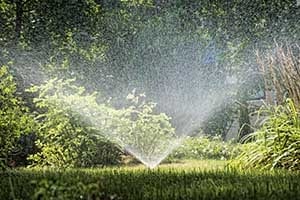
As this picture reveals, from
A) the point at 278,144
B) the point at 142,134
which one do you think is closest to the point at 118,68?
the point at 142,134

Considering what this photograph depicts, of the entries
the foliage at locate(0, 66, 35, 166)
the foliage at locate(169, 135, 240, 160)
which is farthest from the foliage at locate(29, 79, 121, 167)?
the foliage at locate(169, 135, 240, 160)

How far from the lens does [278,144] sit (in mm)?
5168


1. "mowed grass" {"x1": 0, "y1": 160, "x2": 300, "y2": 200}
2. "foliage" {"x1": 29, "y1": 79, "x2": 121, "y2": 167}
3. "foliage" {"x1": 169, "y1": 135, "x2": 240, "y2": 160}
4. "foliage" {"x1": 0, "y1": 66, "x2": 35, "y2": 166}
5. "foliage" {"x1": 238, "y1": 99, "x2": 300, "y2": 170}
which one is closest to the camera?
"mowed grass" {"x1": 0, "y1": 160, "x2": 300, "y2": 200}

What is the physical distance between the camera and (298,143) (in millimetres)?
4980

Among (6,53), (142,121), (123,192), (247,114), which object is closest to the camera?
(123,192)

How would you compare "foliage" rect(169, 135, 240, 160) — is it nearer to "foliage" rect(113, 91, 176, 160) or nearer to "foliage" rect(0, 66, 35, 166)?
"foliage" rect(113, 91, 176, 160)

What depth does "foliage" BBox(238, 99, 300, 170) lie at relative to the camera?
4953 millimetres

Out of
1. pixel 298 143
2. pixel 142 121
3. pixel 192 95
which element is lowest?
pixel 298 143

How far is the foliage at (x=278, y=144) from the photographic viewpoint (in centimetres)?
495

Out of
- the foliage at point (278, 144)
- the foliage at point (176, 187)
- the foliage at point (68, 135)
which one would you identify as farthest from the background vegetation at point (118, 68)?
the foliage at point (176, 187)

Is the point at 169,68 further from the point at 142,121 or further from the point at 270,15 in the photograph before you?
the point at 142,121

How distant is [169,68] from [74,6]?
225cm

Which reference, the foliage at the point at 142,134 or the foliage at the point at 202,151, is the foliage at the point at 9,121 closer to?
the foliage at the point at 142,134

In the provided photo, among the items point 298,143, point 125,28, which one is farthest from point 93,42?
point 298,143
